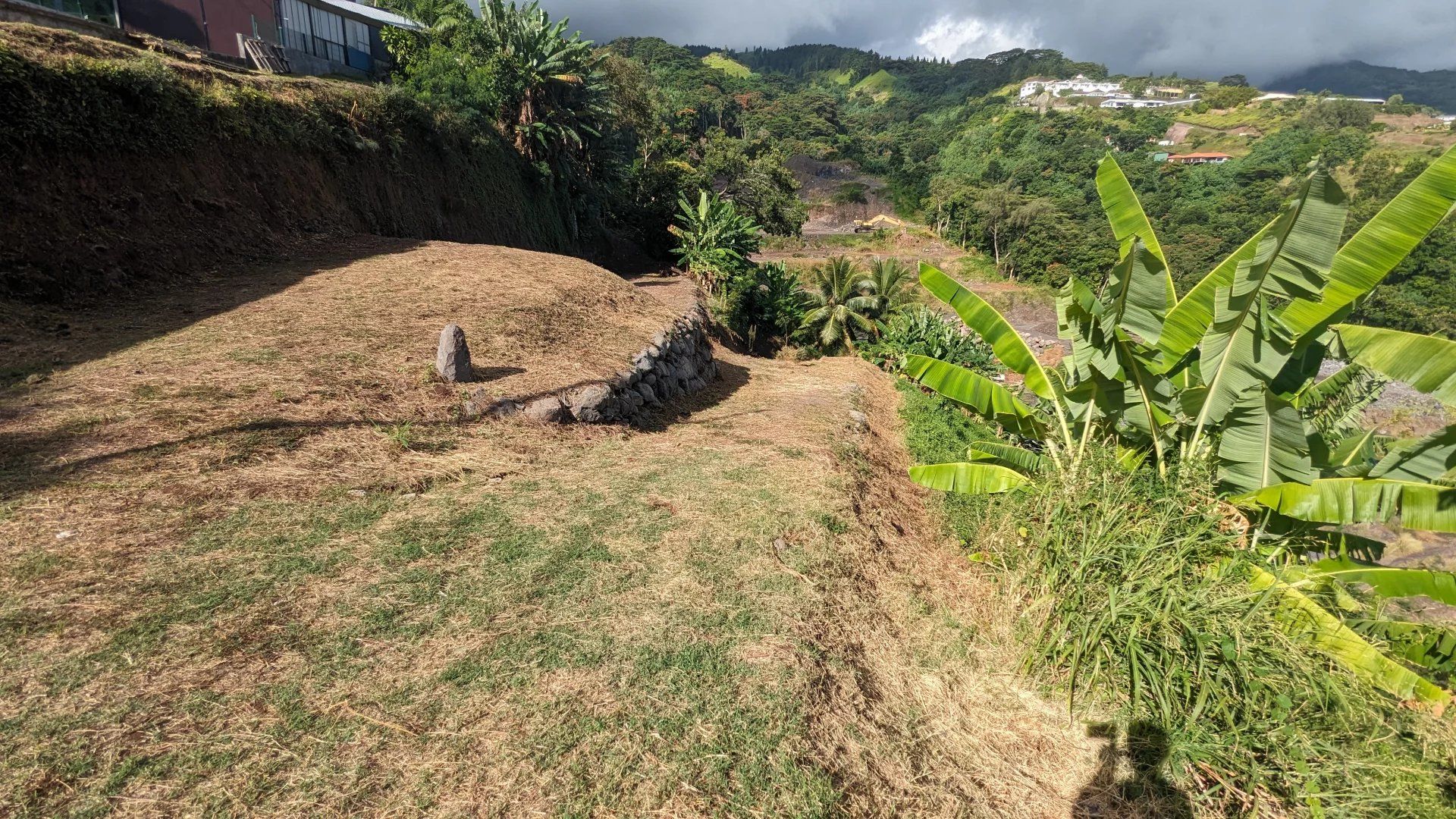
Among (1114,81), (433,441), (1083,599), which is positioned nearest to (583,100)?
(433,441)

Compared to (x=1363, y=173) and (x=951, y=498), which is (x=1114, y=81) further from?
(x=951, y=498)

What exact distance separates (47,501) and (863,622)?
17.5 feet

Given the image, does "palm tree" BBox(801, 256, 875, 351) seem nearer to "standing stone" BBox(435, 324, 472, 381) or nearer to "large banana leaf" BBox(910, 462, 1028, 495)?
"large banana leaf" BBox(910, 462, 1028, 495)

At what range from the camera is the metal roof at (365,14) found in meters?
19.1

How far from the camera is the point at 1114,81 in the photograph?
490 feet

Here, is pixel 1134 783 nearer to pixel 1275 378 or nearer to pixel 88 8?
pixel 1275 378

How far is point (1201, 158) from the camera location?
232ft

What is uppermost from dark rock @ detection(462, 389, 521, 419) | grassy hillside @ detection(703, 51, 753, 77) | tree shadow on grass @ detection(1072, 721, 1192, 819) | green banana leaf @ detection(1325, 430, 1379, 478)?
grassy hillside @ detection(703, 51, 753, 77)

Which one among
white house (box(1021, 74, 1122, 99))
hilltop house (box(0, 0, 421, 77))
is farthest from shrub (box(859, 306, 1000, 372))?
white house (box(1021, 74, 1122, 99))

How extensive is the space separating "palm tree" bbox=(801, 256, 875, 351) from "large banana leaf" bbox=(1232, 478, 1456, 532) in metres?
15.6

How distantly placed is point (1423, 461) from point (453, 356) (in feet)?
25.1

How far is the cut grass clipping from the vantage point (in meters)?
3.49

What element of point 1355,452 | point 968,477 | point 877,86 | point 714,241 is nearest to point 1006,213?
point 714,241

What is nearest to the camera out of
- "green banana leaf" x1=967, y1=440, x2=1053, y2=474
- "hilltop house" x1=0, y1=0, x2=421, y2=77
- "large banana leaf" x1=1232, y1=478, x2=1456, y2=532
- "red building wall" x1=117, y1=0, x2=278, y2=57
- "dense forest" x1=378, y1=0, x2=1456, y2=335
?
"large banana leaf" x1=1232, y1=478, x2=1456, y2=532
